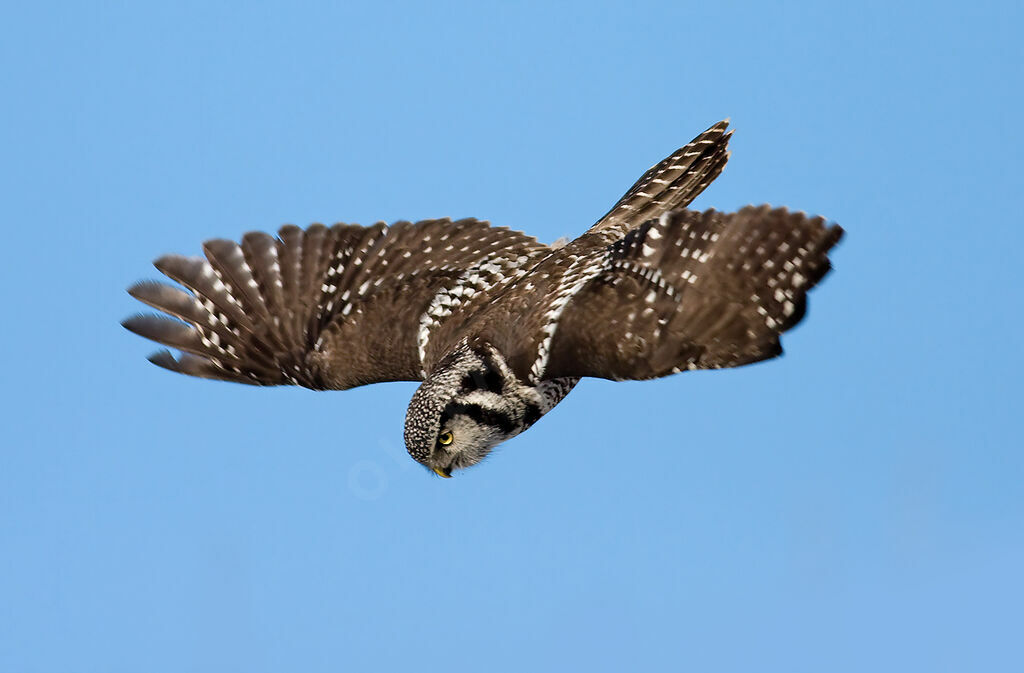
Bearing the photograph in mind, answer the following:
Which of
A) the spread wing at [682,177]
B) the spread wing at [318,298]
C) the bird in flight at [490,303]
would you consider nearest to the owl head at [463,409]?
the bird in flight at [490,303]

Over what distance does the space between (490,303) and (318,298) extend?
1977mm

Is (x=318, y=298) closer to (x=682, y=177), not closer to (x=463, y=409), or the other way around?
(x=463, y=409)

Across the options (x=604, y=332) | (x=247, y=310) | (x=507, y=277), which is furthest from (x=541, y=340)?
(x=247, y=310)

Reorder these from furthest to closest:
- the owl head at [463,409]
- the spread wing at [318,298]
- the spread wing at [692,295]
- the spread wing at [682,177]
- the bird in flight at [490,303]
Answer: the spread wing at [682,177] → the spread wing at [318,298] → the owl head at [463,409] → the bird in flight at [490,303] → the spread wing at [692,295]

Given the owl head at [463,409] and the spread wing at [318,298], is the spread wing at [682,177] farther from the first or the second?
the owl head at [463,409]

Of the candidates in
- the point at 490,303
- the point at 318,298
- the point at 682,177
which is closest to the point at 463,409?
the point at 490,303

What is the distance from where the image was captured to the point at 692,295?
1084cm

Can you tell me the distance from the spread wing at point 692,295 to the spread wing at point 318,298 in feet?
5.83

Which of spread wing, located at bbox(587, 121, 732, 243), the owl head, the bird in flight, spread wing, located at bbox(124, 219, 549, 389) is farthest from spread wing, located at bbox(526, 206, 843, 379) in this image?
spread wing, located at bbox(587, 121, 732, 243)

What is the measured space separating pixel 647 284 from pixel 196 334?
16.3ft

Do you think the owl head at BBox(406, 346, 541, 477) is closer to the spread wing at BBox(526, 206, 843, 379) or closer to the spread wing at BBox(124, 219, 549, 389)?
the spread wing at BBox(526, 206, 843, 379)

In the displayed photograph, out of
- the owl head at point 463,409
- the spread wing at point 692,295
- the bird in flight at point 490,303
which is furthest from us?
the owl head at point 463,409

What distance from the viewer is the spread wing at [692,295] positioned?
1031 centimetres

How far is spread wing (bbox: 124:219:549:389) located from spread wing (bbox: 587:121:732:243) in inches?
43.4
